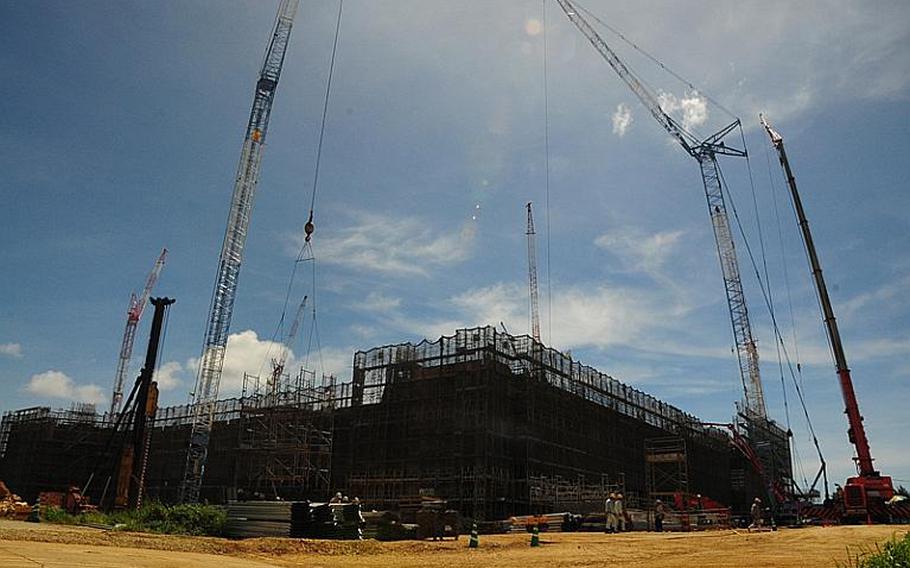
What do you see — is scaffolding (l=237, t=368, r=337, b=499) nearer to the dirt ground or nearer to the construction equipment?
the construction equipment

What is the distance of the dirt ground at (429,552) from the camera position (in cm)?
1530

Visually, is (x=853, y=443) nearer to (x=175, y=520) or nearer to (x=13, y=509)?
(x=175, y=520)

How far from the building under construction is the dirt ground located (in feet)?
74.8

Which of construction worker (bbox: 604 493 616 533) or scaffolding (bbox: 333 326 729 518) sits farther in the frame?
scaffolding (bbox: 333 326 729 518)

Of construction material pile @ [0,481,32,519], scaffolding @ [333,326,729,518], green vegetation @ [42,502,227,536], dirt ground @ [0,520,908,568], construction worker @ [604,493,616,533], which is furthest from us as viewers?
scaffolding @ [333,326,729,518]

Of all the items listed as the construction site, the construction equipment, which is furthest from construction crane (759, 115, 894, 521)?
the construction equipment

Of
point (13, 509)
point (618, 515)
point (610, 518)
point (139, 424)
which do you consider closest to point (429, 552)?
point (610, 518)

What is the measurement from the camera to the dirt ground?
50.2 feet

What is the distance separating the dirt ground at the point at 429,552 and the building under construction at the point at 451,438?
74.8ft

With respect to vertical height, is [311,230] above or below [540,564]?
above

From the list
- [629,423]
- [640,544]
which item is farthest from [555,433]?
[640,544]

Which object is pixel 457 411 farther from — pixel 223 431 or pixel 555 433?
pixel 223 431

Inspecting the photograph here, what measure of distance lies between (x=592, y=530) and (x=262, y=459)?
123 feet

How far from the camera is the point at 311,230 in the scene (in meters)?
44.7
